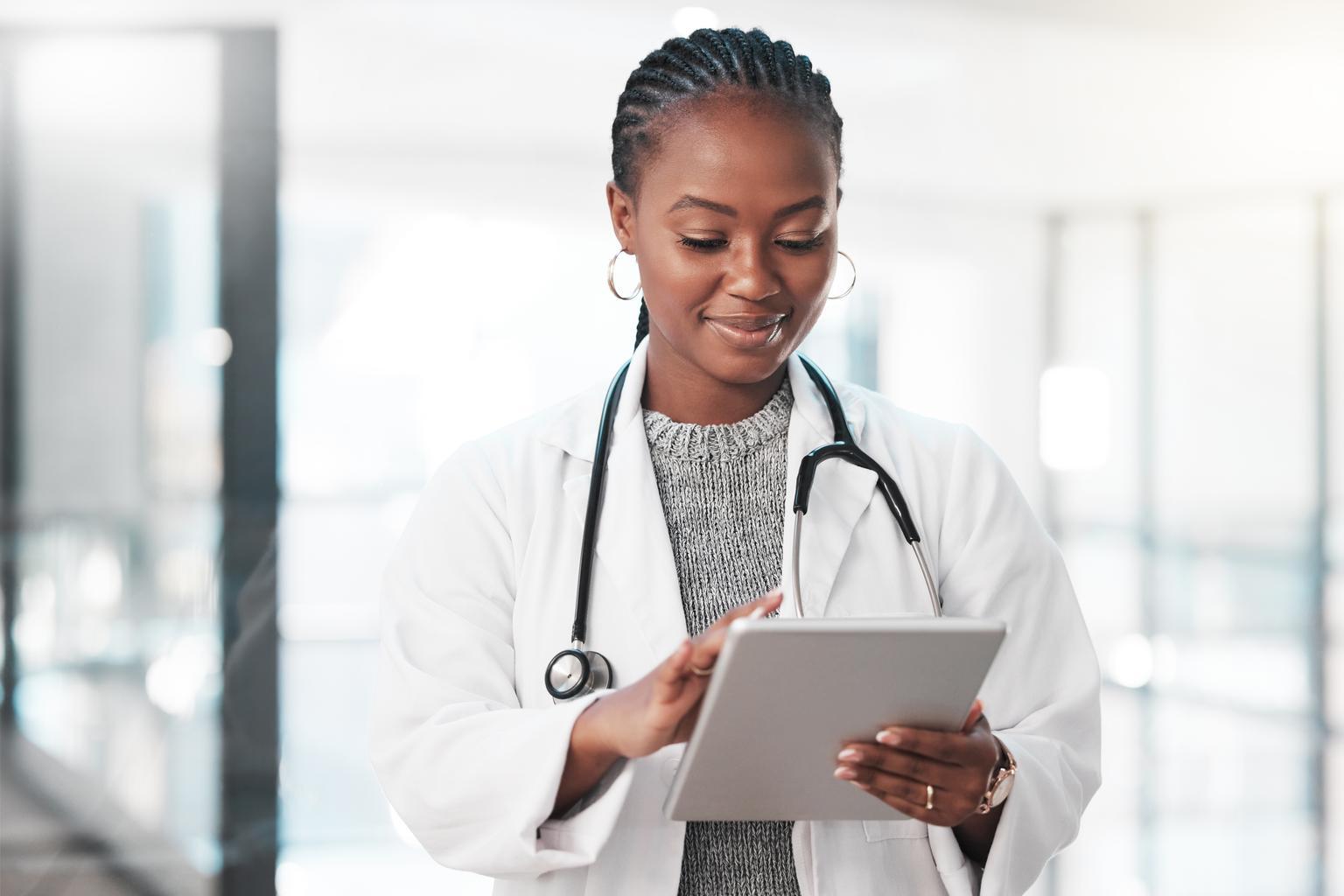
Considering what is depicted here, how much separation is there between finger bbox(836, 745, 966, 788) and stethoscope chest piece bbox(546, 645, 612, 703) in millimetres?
250

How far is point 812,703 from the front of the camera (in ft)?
2.77

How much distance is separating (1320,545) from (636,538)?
8.11 ft

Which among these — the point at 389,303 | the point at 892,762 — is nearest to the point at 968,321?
the point at 389,303

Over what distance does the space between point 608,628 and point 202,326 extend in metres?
1.74

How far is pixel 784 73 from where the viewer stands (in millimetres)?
1120

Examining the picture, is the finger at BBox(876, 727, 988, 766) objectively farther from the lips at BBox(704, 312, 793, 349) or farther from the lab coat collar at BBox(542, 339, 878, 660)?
the lips at BBox(704, 312, 793, 349)

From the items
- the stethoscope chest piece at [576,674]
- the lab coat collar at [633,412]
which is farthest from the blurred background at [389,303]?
the stethoscope chest piece at [576,674]

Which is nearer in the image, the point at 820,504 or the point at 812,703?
the point at 812,703

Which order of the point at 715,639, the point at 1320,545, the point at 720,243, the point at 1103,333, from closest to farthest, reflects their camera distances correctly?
the point at 715,639, the point at 720,243, the point at 1103,333, the point at 1320,545

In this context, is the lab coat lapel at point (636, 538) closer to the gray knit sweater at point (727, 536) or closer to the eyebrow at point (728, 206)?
the gray knit sweater at point (727, 536)

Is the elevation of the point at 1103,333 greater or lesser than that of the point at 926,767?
greater

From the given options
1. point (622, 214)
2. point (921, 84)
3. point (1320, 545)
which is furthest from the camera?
point (1320, 545)

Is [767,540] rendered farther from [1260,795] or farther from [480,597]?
[1260,795]

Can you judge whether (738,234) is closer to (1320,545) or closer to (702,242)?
(702,242)
